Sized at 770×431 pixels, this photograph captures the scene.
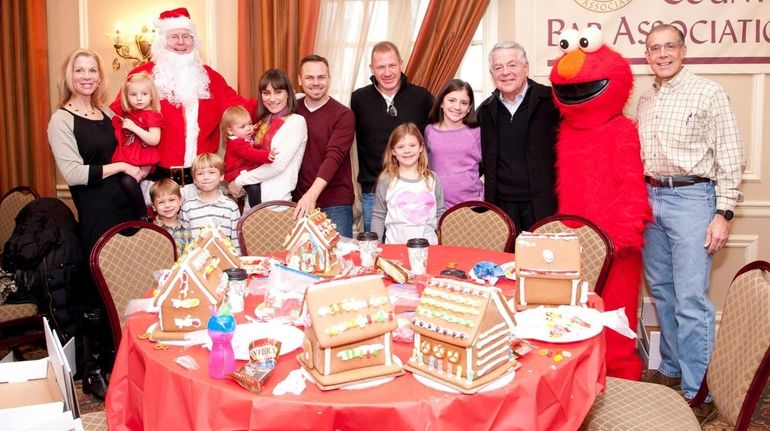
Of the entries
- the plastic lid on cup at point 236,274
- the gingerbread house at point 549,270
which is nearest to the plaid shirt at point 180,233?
the plastic lid on cup at point 236,274

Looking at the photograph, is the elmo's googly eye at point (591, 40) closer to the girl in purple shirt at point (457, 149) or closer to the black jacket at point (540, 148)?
the black jacket at point (540, 148)

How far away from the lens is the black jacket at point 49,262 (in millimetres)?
3332

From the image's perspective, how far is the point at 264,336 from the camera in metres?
1.83

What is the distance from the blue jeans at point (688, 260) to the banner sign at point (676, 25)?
1.12m

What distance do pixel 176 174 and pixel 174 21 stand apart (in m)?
0.88

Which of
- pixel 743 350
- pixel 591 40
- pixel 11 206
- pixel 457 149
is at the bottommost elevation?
pixel 743 350

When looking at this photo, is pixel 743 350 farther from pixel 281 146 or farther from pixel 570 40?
pixel 281 146

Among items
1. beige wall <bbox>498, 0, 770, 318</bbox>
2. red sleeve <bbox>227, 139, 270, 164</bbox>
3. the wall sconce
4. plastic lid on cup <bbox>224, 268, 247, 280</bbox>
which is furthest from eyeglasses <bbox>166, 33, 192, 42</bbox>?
plastic lid on cup <bbox>224, 268, 247, 280</bbox>

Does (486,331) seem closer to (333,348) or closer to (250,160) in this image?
(333,348)

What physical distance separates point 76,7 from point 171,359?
349 cm

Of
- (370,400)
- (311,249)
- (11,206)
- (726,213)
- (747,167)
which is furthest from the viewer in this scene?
(11,206)

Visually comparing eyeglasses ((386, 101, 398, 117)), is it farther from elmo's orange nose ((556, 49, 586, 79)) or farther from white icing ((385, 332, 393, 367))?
white icing ((385, 332, 393, 367))

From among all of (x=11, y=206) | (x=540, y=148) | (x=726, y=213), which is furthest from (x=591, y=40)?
(x=11, y=206)

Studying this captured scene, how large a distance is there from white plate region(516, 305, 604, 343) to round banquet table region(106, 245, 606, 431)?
2 cm
